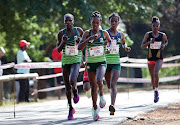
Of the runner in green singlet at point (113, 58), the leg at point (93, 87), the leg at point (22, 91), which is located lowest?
the leg at point (22, 91)

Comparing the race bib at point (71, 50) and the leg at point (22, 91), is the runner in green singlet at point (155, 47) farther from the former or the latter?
the leg at point (22, 91)

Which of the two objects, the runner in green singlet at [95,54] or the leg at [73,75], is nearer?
the runner in green singlet at [95,54]

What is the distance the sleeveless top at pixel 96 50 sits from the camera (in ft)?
27.5

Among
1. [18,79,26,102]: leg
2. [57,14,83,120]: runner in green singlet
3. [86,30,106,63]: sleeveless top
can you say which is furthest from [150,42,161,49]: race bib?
[18,79,26,102]: leg

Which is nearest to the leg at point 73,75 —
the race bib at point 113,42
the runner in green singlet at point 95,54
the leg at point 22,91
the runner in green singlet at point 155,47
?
the runner in green singlet at point 95,54

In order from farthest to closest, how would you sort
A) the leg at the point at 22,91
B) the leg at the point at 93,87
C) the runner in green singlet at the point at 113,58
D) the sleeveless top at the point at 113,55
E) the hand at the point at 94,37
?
1. the leg at the point at 22,91
2. the sleeveless top at the point at 113,55
3. the runner in green singlet at the point at 113,58
4. the leg at the point at 93,87
5. the hand at the point at 94,37

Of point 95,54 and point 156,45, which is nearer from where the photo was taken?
point 95,54

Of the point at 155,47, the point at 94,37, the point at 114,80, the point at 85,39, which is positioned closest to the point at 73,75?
the point at 85,39

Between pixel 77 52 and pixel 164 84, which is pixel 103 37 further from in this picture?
pixel 164 84

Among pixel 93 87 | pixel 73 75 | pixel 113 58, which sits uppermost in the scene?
pixel 113 58

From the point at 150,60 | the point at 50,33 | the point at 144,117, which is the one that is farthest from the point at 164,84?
the point at 144,117

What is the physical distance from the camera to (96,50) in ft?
27.5

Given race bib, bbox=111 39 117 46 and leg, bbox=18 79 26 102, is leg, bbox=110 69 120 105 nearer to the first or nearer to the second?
race bib, bbox=111 39 117 46

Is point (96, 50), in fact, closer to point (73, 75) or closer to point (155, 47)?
point (73, 75)
